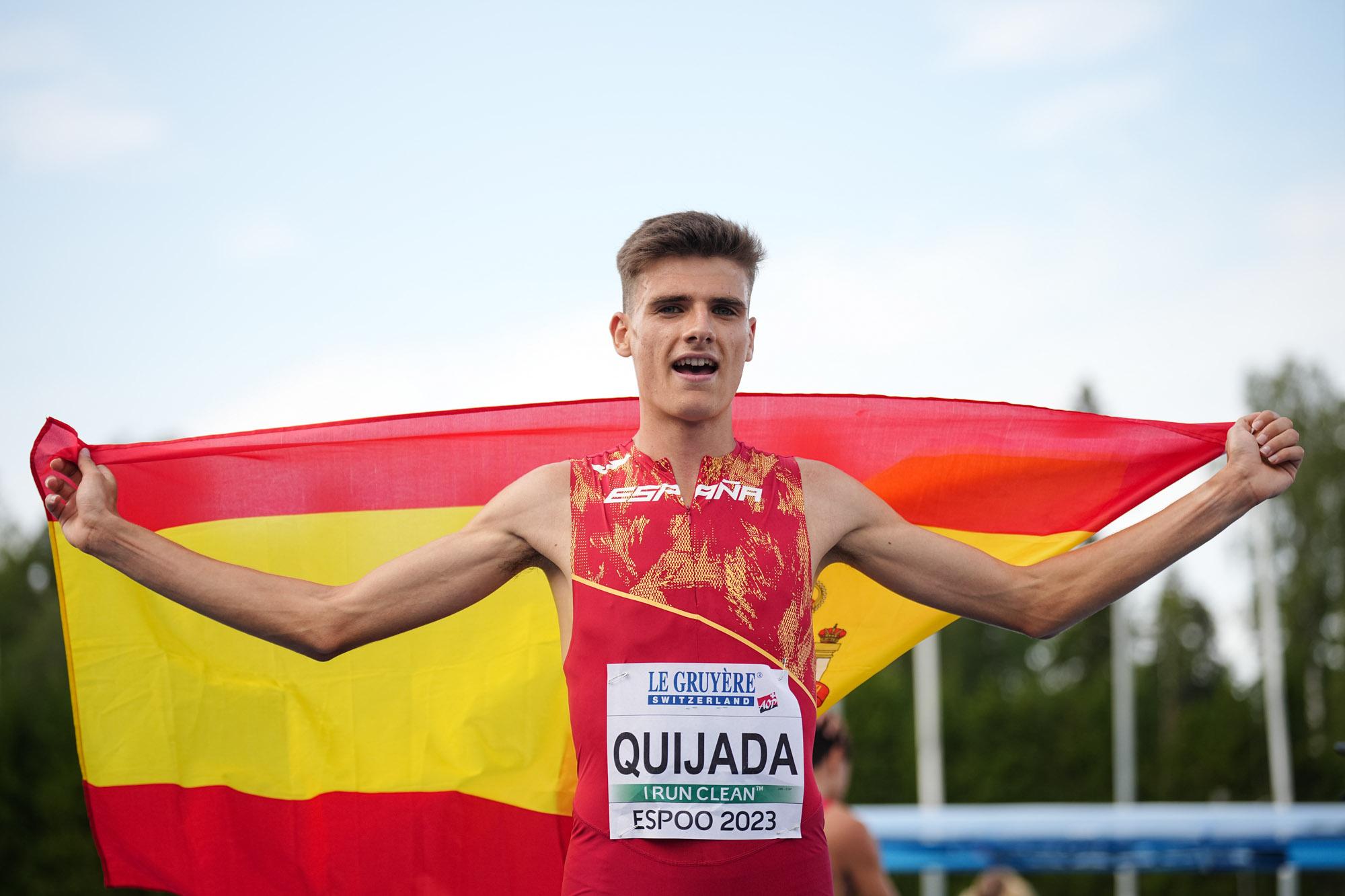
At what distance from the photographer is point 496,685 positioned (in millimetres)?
4367

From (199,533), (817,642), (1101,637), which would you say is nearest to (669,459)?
(817,642)

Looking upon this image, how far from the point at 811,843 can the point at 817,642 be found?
4.06 ft

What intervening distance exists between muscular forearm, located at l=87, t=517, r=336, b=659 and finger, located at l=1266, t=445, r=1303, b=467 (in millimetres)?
2621

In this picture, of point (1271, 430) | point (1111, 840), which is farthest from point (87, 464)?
point (1111, 840)

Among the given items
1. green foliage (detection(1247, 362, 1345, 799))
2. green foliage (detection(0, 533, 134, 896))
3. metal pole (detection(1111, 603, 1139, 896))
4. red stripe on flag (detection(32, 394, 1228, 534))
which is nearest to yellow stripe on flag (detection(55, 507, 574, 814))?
red stripe on flag (detection(32, 394, 1228, 534))

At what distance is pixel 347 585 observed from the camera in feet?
11.1

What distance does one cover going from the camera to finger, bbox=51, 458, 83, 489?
3566 millimetres

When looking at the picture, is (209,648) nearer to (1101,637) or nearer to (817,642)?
(817,642)

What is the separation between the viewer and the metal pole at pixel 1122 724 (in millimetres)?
28328

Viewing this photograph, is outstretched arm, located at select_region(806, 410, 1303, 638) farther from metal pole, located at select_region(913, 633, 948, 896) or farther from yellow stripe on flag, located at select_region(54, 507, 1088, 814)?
metal pole, located at select_region(913, 633, 948, 896)

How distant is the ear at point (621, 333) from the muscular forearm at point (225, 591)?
1.02 metres

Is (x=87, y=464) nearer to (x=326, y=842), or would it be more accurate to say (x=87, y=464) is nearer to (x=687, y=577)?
(x=326, y=842)

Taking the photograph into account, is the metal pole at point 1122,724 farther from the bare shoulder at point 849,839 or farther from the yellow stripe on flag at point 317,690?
the yellow stripe on flag at point 317,690

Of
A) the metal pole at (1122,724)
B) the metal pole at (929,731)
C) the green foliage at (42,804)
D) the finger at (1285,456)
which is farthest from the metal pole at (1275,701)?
the finger at (1285,456)
